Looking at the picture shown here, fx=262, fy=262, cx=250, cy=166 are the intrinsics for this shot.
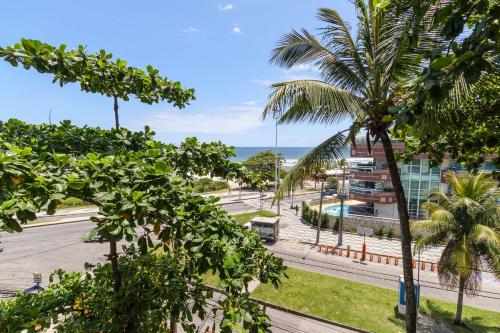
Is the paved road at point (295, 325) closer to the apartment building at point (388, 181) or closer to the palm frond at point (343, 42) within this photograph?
the palm frond at point (343, 42)

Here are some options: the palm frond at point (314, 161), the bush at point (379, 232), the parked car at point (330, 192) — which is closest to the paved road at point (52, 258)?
the palm frond at point (314, 161)

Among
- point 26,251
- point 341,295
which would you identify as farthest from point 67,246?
point 341,295

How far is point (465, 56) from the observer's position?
190 cm

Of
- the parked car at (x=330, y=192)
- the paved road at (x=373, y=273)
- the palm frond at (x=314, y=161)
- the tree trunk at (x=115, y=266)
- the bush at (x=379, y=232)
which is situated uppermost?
the palm frond at (x=314, y=161)

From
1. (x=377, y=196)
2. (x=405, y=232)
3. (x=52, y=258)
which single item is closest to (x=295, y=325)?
(x=405, y=232)

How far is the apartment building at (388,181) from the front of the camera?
27688mm

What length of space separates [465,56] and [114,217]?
2831 mm

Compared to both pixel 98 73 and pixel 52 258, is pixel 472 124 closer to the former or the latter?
pixel 98 73

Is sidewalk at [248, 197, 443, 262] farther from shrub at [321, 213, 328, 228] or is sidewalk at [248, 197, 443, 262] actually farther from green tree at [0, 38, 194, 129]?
green tree at [0, 38, 194, 129]

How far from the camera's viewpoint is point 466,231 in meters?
10.6

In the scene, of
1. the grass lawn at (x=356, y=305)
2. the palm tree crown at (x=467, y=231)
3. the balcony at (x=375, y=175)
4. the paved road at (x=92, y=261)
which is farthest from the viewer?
the balcony at (x=375, y=175)

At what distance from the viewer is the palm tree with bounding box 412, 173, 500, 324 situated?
9.95m

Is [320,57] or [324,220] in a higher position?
[320,57]

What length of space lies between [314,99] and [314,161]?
171cm
